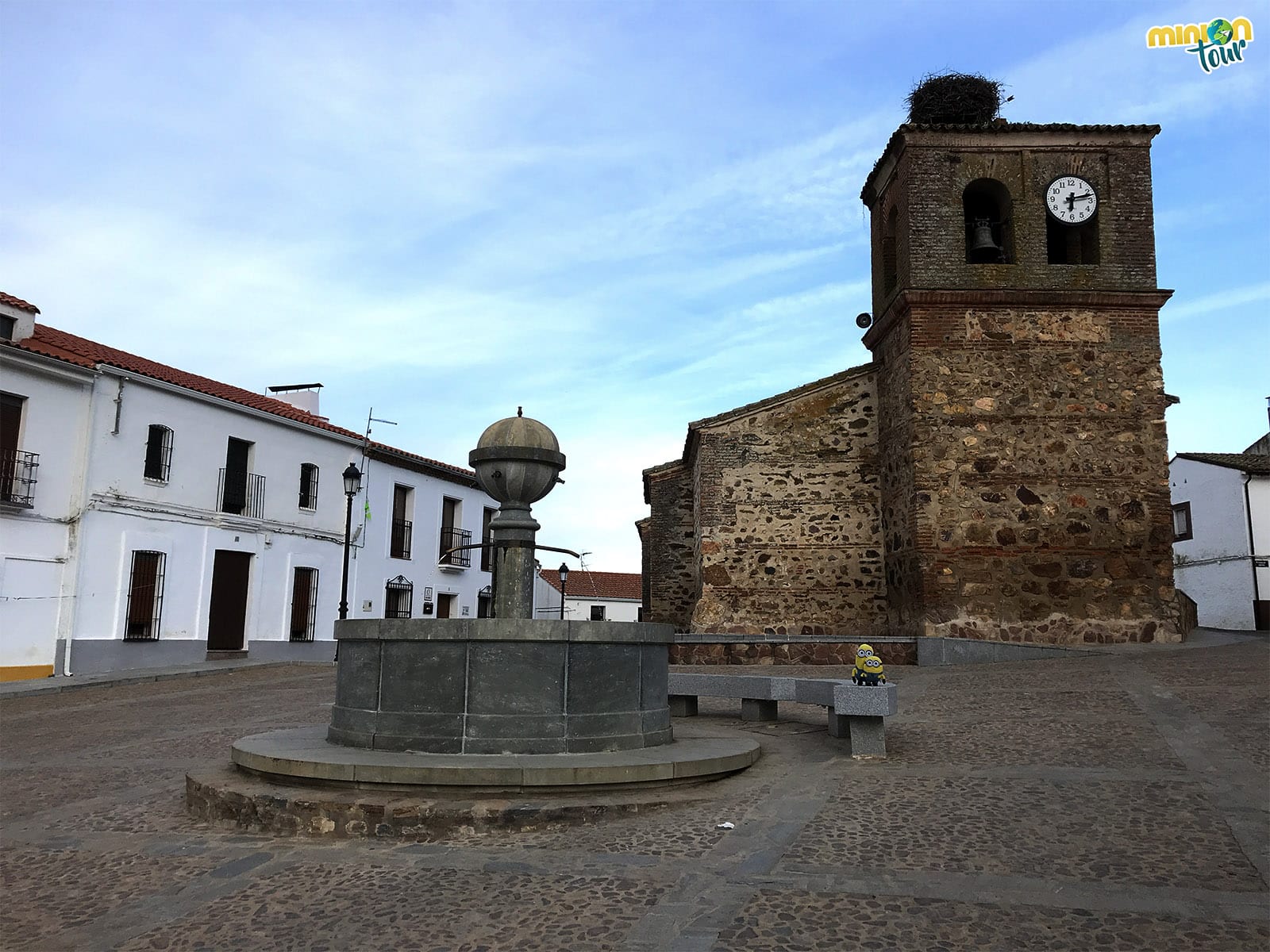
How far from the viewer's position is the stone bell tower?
13.9 metres

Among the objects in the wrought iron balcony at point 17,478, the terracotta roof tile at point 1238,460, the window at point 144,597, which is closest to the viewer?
the wrought iron balcony at point 17,478

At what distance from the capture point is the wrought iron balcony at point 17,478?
14.8 meters

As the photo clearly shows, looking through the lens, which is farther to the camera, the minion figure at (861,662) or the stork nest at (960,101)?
the stork nest at (960,101)

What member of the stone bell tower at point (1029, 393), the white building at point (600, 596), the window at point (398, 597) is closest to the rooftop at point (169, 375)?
the window at point (398, 597)

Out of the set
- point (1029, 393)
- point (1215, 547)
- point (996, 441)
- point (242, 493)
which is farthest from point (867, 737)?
point (1215, 547)

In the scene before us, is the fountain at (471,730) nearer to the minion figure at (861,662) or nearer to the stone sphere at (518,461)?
the minion figure at (861,662)

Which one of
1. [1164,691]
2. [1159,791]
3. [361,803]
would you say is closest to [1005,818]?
[1159,791]

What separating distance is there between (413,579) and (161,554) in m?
8.08

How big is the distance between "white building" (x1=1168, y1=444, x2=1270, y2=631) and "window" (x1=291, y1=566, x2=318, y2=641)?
21.9 metres

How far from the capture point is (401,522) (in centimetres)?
2467

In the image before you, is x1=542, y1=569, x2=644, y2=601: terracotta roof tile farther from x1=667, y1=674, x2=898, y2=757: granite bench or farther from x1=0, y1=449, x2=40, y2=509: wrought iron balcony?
x1=667, y1=674, x2=898, y2=757: granite bench

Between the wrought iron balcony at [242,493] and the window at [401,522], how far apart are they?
15.1 feet

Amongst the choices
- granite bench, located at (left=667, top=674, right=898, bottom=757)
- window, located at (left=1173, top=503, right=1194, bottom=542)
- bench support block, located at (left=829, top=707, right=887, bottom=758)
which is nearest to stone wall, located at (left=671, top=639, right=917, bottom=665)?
granite bench, located at (left=667, top=674, right=898, bottom=757)

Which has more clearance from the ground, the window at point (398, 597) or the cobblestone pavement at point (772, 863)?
the window at point (398, 597)
